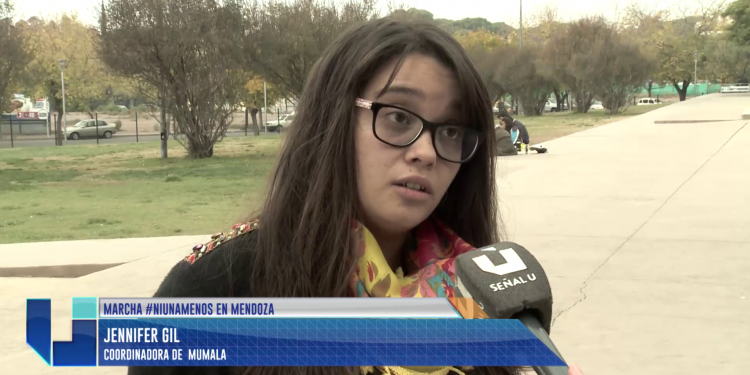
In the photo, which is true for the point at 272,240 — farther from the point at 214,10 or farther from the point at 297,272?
the point at 214,10

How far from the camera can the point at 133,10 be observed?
1950 cm

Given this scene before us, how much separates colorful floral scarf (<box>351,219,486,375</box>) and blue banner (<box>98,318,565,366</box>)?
99mm

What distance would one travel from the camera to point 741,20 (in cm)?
5112

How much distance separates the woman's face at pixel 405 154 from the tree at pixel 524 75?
155 feet

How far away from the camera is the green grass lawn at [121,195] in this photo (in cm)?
945

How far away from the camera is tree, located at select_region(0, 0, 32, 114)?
1942cm

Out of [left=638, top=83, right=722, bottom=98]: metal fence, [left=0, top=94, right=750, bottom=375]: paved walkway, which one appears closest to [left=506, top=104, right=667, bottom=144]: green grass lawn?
[left=0, top=94, right=750, bottom=375]: paved walkway

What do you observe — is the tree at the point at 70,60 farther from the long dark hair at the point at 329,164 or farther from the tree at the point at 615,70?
the long dark hair at the point at 329,164

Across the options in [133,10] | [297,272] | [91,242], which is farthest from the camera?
[133,10]

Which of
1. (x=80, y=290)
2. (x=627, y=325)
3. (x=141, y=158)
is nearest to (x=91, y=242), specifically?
(x=80, y=290)

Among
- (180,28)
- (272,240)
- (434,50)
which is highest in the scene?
(180,28)

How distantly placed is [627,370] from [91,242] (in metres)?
5.97

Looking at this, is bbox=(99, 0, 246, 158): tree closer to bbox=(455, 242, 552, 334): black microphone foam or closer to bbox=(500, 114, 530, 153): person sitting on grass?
bbox=(500, 114, 530, 153): person sitting on grass

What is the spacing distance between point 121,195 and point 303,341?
12.9 metres
